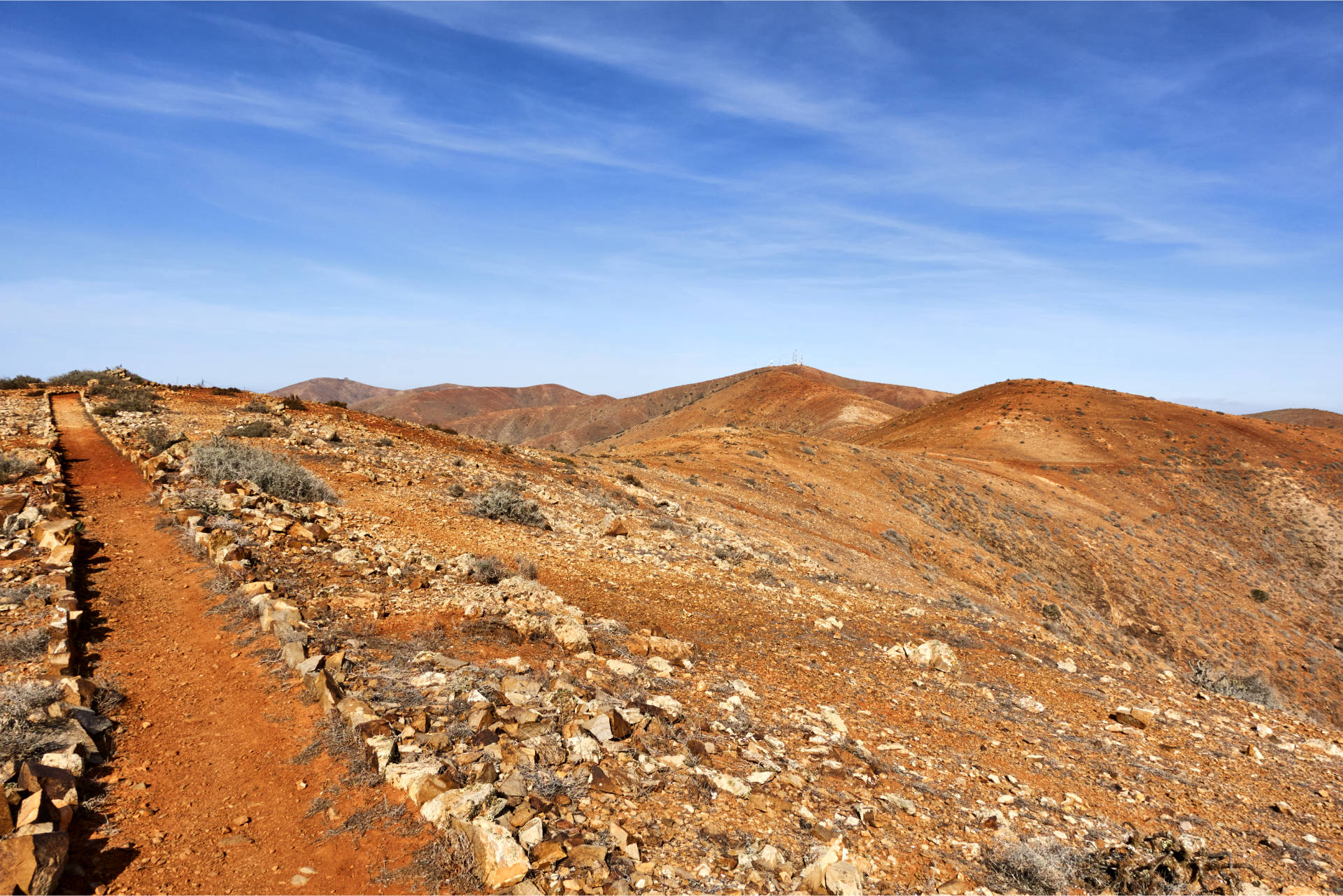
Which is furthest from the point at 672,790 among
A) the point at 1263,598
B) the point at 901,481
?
the point at 1263,598

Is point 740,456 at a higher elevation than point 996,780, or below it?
higher

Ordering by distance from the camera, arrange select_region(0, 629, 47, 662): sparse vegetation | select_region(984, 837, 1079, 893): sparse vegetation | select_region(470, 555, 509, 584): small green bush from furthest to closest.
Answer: select_region(470, 555, 509, 584): small green bush → select_region(0, 629, 47, 662): sparse vegetation → select_region(984, 837, 1079, 893): sparse vegetation

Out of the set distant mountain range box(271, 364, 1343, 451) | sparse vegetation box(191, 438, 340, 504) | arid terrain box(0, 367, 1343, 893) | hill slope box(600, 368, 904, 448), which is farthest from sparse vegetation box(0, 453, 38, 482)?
hill slope box(600, 368, 904, 448)

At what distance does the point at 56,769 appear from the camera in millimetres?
4086

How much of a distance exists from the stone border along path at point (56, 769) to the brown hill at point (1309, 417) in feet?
392

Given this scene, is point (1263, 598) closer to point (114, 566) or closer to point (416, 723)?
point (416, 723)

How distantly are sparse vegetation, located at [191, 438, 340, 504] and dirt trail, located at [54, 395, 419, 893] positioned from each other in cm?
353

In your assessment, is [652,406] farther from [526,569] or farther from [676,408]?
[526,569]

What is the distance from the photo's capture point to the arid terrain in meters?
4.15

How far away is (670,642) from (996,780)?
364 cm

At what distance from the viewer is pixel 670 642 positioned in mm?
7758

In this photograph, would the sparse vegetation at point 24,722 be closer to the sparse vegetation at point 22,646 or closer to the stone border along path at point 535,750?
the sparse vegetation at point 22,646

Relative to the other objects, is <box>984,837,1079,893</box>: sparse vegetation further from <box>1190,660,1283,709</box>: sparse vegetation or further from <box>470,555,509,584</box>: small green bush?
<box>1190,660,1283,709</box>: sparse vegetation

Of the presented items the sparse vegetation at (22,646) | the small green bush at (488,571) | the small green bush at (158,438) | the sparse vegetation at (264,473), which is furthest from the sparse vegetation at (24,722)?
the small green bush at (158,438)
